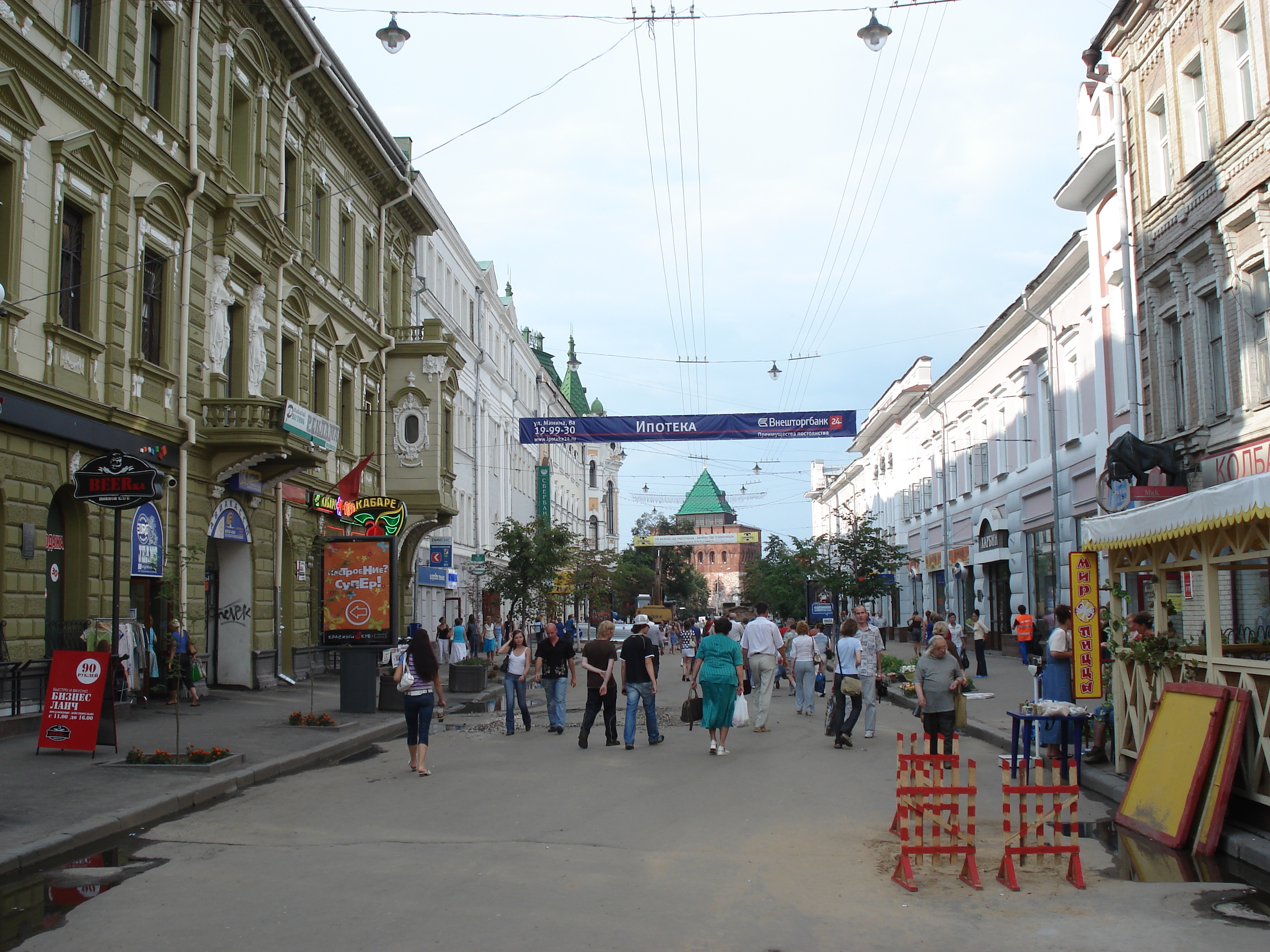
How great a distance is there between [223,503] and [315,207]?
29.6ft

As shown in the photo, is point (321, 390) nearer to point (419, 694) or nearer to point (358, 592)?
point (358, 592)

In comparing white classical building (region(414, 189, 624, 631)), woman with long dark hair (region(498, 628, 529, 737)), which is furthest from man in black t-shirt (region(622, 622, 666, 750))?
white classical building (region(414, 189, 624, 631))

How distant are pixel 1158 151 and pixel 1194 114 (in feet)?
4.67

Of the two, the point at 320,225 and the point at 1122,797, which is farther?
the point at 320,225

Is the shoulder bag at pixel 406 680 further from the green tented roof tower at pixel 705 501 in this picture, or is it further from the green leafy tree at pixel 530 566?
the green tented roof tower at pixel 705 501

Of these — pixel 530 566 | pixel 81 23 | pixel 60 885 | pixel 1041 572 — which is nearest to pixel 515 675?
pixel 60 885

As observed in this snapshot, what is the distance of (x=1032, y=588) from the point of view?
32188 mm

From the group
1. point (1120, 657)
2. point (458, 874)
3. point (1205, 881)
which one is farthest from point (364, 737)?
point (1205, 881)

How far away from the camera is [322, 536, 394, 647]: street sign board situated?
19438 millimetres

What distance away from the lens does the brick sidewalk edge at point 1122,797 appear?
24.9 feet

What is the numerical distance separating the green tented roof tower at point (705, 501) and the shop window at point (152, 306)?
124 meters

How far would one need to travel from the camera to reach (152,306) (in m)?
19.2

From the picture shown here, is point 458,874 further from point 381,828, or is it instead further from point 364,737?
point 364,737

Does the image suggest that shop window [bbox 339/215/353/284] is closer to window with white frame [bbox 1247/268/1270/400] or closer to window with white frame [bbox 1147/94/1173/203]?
window with white frame [bbox 1147/94/1173/203]
